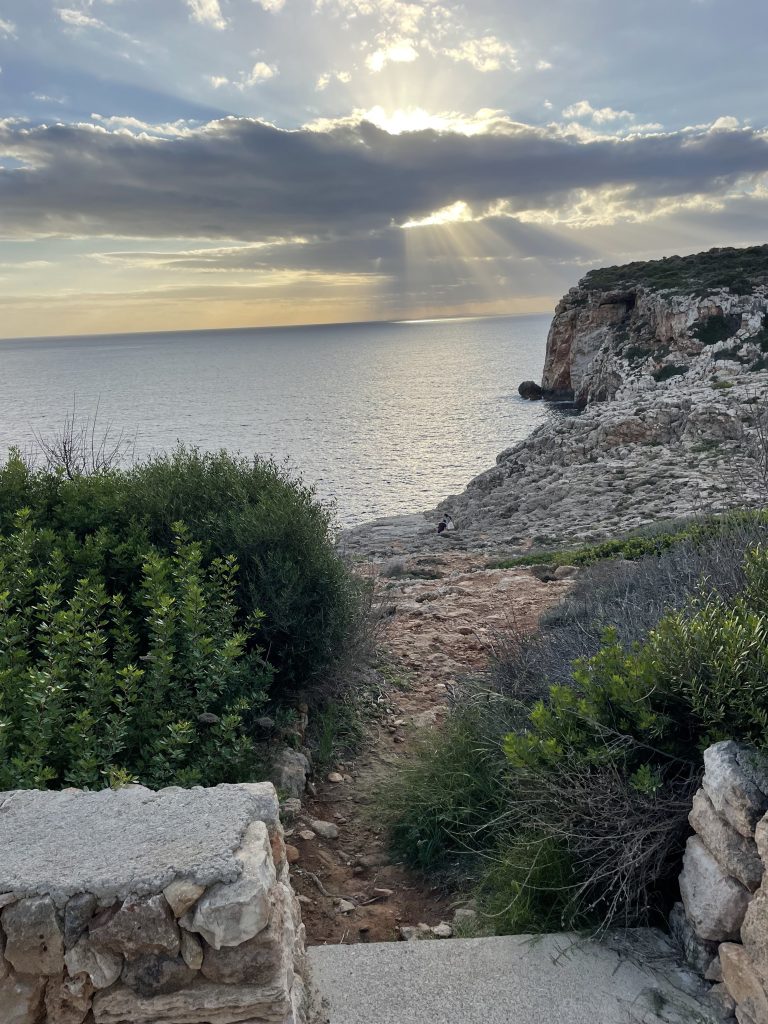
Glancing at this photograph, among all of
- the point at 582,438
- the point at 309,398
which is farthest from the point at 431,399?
the point at 582,438

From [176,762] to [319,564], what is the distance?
2.49 m

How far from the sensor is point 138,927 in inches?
113

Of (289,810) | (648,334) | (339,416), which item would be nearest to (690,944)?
(289,810)

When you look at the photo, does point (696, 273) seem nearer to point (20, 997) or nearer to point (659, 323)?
point (659, 323)

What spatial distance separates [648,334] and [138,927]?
47.0 meters

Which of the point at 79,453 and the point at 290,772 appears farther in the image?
the point at 79,453

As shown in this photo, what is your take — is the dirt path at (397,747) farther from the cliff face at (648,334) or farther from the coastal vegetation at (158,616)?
the cliff face at (648,334)

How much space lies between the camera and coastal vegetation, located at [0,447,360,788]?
4699 mm

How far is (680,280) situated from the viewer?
154 ft

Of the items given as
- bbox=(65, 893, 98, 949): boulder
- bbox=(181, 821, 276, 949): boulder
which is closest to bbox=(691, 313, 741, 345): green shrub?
bbox=(181, 821, 276, 949): boulder

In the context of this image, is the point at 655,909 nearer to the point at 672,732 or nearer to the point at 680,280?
the point at 672,732

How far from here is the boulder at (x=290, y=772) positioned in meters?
5.54

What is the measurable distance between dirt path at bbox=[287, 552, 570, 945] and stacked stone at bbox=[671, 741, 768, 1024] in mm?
1552

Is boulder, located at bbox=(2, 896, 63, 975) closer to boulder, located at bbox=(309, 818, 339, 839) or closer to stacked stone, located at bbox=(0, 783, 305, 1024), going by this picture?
stacked stone, located at bbox=(0, 783, 305, 1024)
